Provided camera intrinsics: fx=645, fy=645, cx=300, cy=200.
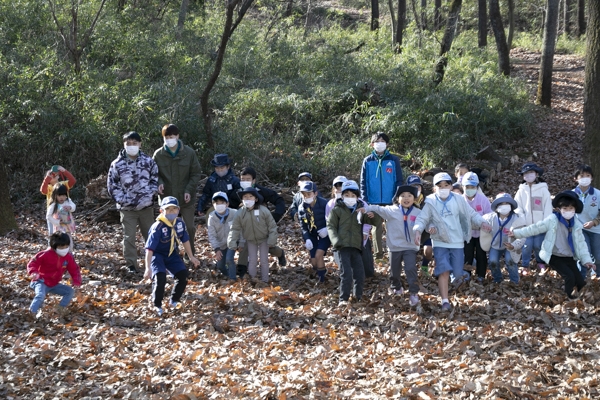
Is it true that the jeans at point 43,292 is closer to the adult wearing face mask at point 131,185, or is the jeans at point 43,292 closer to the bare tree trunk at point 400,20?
the adult wearing face mask at point 131,185

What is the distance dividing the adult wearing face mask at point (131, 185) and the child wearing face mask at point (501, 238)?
5122mm

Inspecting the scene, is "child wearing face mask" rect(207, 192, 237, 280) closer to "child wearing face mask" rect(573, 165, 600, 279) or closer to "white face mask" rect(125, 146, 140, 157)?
"white face mask" rect(125, 146, 140, 157)

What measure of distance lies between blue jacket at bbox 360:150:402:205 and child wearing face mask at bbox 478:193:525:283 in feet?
4.74

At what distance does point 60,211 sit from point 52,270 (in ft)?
8.01

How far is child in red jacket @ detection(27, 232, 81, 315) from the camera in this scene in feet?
25.8

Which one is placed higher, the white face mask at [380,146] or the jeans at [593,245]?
the white face mask at [380,146]

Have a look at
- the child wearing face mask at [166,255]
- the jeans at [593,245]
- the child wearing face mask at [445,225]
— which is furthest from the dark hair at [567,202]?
the child wearing face mask at [166,255]

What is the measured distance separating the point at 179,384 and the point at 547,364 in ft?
11.7

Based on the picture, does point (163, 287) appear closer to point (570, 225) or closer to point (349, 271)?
point (349, 271)

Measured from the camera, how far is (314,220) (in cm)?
973

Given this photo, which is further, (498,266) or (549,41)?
(549,41)

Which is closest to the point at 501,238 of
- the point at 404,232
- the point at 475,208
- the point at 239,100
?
the point at 475,208

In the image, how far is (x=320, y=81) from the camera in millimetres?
19656

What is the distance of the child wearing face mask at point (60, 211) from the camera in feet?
33.3
